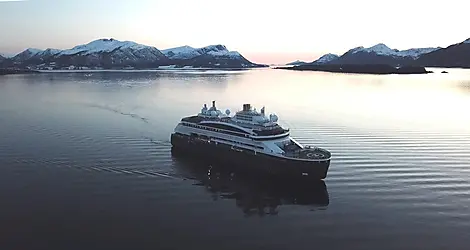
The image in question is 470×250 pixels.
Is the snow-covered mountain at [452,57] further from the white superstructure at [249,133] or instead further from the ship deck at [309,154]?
the ship deck at [309,154]

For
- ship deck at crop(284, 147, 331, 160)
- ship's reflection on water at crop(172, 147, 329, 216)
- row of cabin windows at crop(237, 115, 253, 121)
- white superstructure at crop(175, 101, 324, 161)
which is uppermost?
row of cabin windows at crop(237, 115, 253, 121)

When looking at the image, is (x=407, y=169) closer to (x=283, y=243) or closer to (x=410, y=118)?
(x=283, y=243)

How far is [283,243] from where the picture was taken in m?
14.9

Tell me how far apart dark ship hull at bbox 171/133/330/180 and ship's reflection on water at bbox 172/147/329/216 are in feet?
1.12

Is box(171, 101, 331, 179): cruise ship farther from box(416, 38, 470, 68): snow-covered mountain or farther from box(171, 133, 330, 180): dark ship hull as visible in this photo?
box(416, 38, 470, 68): snow-covered mountain

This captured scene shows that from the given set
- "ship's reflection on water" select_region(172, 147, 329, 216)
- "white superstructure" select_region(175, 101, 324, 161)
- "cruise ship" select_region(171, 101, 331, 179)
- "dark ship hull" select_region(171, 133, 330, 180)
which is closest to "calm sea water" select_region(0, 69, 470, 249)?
"ship's reflection on water" select_region(172, 147, 329, 216)

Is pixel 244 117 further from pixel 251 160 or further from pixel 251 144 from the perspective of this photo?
pixel 251 160

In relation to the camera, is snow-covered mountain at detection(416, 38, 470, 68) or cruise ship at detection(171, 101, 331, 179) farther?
snow-covered mountain at detection(416, 38, 470, 68)

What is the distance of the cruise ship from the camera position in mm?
21438

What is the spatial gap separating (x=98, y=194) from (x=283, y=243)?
9.13 meters

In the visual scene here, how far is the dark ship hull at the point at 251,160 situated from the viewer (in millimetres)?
21141

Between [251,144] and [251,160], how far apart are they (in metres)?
0.91

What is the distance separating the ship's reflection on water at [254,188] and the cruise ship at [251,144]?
0.63m

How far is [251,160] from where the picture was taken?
919 inches
